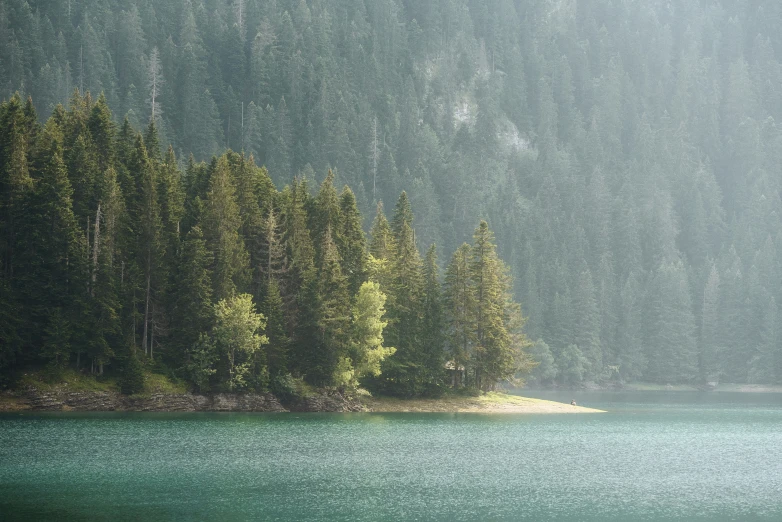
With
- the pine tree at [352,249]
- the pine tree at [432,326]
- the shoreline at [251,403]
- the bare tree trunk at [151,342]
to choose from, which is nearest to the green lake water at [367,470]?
the shoreline at [251,403]

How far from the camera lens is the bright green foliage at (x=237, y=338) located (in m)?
98.8

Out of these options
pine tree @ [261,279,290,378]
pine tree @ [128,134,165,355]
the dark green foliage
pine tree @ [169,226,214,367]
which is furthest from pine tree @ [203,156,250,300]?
the dark green foliage

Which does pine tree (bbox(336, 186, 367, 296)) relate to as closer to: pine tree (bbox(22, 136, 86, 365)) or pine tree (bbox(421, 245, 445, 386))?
pine tree (bbox(421, 245, 445, 386))

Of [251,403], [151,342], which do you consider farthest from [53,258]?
[251,403]

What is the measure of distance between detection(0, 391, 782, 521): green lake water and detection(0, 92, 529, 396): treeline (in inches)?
406

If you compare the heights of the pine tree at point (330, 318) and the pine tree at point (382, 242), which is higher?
the pine tree at point (382, 242)

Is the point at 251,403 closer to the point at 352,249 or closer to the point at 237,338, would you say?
the point at 237,338

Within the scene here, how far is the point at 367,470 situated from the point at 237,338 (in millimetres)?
43025

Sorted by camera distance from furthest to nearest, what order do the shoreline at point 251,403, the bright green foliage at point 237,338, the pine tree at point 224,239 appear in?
the pine tree at point 224,239 → the bright green foliage at point 237,338 → the shoreline at point 251,403

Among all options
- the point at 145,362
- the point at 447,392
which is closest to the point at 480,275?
the point at 447,392

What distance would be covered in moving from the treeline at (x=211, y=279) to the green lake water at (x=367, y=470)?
10.3 meters

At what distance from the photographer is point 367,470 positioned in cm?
5888

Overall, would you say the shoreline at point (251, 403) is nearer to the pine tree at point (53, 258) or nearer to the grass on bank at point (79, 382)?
the grass on bank at point (79, 382)

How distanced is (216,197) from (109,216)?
12862 millimetres
